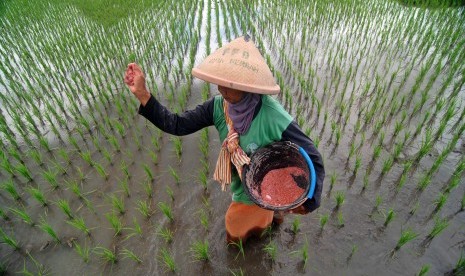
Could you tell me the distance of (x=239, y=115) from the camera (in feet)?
4.52

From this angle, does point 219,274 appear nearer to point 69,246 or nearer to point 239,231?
point 239,231

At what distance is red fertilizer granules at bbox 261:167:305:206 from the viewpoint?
58.8 inches

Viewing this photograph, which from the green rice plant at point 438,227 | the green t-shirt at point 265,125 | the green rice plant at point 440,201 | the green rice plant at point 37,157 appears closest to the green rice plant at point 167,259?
the green t-shirt at point 265,125

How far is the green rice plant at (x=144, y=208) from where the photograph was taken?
6.93 feet

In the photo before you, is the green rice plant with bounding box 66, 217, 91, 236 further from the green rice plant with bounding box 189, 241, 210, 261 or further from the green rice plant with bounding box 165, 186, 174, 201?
the green rice plant with bounding box 189, 241, 210, 261

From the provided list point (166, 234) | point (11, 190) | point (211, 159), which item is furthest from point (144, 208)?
point (11, 190)

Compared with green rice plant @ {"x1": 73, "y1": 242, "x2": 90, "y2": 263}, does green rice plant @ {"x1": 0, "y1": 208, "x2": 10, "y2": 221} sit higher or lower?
higher

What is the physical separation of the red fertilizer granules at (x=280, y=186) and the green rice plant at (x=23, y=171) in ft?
6.71

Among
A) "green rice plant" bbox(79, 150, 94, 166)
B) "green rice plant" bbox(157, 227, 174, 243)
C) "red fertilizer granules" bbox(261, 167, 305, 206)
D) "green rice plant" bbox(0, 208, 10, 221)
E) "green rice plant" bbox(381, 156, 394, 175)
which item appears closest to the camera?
"red fertilizer granules" bbox(261, 167, 305, 206)

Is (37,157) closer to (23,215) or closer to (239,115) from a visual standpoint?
(23,215)

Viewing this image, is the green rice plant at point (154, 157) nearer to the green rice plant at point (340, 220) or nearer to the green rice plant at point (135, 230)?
the green rice plant at point (135, 230)

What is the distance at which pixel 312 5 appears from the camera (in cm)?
536

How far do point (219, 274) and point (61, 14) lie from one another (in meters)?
6.09

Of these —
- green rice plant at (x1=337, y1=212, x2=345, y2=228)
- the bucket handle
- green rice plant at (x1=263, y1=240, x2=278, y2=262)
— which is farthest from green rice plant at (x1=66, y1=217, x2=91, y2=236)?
green rice plant at (x1=337, y1=212, x2=345, y2=228)
